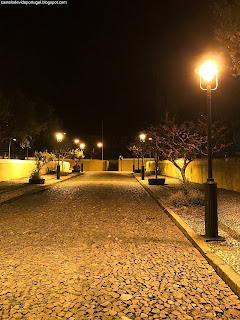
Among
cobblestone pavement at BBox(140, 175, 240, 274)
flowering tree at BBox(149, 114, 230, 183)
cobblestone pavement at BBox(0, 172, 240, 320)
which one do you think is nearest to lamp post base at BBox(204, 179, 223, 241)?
cobblestone pavement at BBox(140, 175, 240, 274)

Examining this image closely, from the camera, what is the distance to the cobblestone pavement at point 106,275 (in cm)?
347

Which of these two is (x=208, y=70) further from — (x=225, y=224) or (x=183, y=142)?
(x=183, y=142)

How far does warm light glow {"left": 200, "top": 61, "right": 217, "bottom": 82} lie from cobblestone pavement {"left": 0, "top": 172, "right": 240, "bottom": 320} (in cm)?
353

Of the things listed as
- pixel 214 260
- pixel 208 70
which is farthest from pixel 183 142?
pixel 214 260

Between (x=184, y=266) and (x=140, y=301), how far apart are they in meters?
1.50

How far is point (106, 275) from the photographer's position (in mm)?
4500

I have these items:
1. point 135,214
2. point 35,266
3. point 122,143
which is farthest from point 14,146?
point 35,266

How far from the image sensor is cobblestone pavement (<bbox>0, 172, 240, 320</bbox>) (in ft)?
11.4

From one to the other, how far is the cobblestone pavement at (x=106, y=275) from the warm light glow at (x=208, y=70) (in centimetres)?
353

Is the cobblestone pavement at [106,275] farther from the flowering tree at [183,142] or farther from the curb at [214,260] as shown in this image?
the flowering tree at [183,142]

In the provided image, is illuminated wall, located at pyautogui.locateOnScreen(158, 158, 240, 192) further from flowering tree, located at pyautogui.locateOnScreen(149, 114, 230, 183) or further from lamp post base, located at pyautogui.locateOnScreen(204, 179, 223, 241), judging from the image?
lamp post base, located at pyautogui.locateOnScreen(204, 179, 223, 241)

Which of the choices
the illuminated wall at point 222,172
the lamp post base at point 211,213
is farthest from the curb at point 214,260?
the illuminated wall at point 222,172

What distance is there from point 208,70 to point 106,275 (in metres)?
4.57

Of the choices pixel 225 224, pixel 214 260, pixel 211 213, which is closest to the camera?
pixel 214 260
